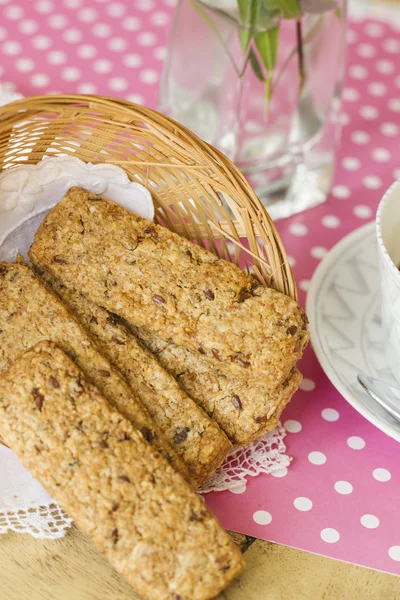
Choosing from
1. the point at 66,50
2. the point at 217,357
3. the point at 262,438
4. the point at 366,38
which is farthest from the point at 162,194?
the point at 366,38

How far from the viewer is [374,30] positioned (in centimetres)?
183

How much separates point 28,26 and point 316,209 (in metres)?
0.83

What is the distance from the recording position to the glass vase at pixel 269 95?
4.43 ft

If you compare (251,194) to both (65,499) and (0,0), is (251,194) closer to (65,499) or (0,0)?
(65,499)

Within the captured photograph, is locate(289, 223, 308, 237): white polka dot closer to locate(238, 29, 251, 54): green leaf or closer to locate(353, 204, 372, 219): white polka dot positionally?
locate(353, 204, 372, 219): white polka dot

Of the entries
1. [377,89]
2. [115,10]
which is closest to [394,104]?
[377,89]

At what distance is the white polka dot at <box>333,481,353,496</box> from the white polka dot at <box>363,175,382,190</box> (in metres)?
0.67

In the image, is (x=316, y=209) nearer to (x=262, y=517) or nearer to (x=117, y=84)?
(x=117, y=84)

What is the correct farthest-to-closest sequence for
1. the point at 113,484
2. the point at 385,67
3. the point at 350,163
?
the point at 385,67 < the point at 350,163 < the point at 113,484

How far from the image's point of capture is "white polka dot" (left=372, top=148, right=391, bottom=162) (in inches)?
60.9

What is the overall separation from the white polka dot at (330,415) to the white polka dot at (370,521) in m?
0.16

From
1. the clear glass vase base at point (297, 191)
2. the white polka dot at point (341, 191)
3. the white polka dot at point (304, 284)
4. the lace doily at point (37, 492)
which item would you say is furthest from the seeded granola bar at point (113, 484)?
the white polka dot at point (341, 191)

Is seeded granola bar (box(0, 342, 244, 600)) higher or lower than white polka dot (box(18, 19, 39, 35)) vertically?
lower

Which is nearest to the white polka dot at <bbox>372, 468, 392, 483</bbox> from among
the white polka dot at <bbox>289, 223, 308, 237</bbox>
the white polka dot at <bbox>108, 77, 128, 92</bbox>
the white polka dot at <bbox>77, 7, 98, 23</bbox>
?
the white polka dot at <bbox>289, 223, 308, 237</bbox>
